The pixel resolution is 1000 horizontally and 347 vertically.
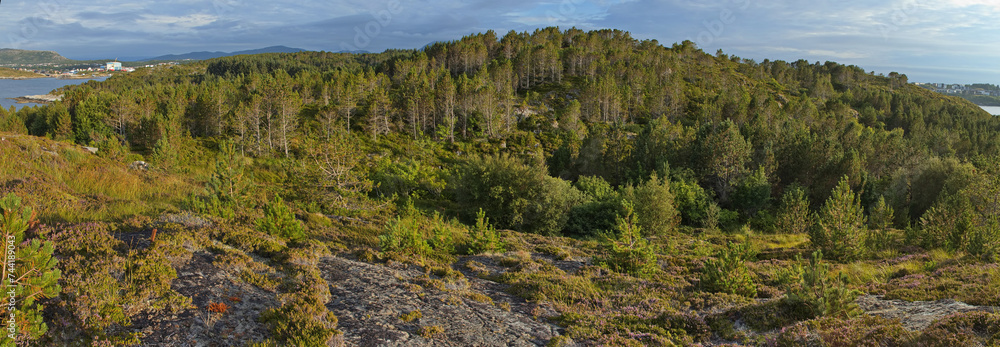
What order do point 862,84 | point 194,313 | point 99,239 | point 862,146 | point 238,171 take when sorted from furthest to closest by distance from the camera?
point 862,84
point 862,146
point 238,171
point 99,239
point 194,313

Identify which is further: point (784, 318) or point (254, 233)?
point (254, 233)

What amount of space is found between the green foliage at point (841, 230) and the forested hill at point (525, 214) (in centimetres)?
10

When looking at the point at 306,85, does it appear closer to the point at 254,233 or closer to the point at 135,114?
the point at 135,114

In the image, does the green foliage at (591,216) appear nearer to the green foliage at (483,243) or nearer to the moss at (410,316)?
the green foliage at (483,243)

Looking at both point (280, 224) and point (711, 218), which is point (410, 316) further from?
point (711, 218)

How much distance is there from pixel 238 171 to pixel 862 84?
220m

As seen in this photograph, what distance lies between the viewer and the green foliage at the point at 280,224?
12.4 metres

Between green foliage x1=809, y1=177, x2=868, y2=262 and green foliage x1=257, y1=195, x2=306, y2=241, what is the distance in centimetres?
2205

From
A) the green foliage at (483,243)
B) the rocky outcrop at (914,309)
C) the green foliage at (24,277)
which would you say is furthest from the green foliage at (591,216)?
the green foliage at (24,277)

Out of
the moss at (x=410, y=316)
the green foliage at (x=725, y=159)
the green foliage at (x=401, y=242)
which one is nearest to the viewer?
the moss at (x=410, y=316)

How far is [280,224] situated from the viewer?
12.7 meters

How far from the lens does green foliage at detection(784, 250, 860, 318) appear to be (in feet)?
28.3

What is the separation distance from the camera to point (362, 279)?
9.88m

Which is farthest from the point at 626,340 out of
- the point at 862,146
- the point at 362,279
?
the point at 862,146
